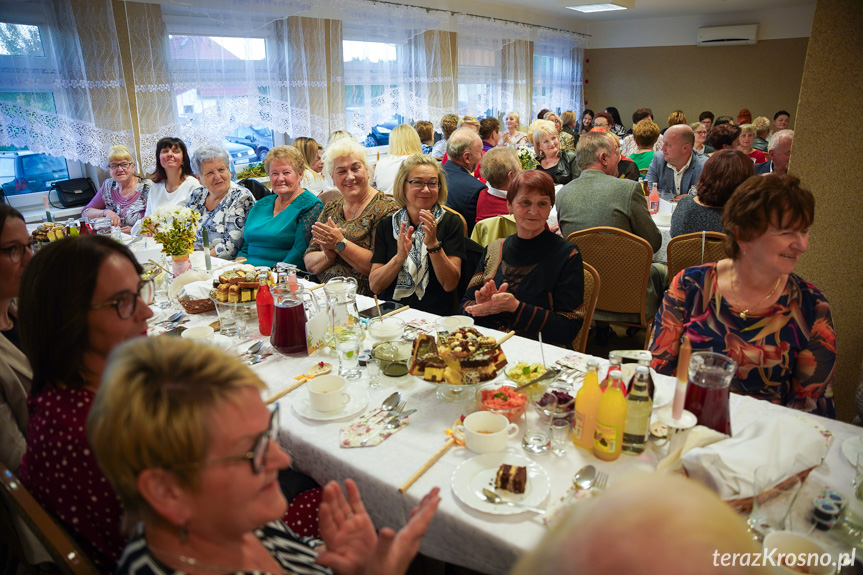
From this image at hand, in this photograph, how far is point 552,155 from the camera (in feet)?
18.9

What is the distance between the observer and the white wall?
989cm

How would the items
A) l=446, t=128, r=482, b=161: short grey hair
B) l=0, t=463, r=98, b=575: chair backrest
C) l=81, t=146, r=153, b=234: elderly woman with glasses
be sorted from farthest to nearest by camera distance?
l=446, t=128, r=482, b=161: short grey hair, l=81, t=146, r=153, b=234: elderly woman with glasses, l=0, t=463, r=98, b=575: chair backrest

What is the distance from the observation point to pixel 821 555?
2.97ft

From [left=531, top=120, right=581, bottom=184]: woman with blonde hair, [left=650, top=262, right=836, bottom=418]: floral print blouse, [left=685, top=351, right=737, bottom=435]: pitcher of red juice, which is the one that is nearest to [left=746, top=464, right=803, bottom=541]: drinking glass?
[left=685, top=351, right=737, bottom=435]: pitcher of red juice

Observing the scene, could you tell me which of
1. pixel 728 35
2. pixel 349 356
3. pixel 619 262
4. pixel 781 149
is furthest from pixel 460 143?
pixel 728 35

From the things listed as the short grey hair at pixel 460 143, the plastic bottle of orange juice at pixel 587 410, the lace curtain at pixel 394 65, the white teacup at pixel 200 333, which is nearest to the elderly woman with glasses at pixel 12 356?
the white teacup at pixel 200 333

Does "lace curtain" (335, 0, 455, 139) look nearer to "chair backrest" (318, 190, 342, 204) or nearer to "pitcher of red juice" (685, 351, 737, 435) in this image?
"chair backrest" (318, 190, 342, 204)

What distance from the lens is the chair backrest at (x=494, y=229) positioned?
307cm

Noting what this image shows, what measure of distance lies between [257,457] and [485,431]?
656mm

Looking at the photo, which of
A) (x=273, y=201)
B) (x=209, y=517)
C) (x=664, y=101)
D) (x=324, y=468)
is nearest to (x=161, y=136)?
(x=273, y=201)

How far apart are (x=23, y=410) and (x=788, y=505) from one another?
73.9 inches

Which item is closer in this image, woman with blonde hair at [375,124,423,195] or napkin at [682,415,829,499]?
Result: napkin at [682,415,829,499]

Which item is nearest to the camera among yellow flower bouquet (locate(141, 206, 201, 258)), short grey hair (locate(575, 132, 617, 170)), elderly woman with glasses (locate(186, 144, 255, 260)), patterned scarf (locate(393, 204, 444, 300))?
yellow flower bouquet (locate(141, 206, 201, 258))

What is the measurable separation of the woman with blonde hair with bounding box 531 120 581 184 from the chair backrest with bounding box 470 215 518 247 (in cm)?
280
